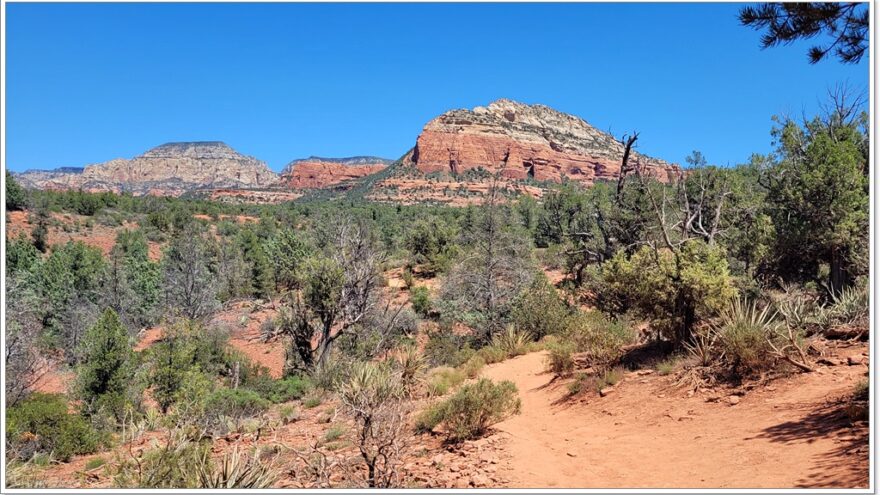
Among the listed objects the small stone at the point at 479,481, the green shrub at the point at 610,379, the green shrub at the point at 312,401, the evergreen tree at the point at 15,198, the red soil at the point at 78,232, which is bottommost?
the green shrub at the point at 312,401

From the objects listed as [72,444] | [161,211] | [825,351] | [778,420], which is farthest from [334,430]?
[161,211]

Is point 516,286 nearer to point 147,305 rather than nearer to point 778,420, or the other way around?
point 778,420

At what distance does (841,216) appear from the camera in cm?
1210

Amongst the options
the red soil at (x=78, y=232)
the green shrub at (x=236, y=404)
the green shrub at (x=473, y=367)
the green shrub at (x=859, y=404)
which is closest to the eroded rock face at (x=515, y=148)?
the red soil at (x=78, y=232)

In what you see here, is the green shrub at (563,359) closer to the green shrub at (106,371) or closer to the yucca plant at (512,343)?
the yucca plant at (512,343)

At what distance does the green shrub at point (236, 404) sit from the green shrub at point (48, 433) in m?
2.03

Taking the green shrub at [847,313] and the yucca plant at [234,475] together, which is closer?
the yucca plant at [234,475]

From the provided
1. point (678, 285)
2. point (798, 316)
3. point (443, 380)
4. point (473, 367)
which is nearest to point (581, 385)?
point (678, 285)

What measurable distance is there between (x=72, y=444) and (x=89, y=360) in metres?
6.65

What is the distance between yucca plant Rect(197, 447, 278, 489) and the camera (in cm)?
501

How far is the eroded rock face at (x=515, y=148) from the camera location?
144m

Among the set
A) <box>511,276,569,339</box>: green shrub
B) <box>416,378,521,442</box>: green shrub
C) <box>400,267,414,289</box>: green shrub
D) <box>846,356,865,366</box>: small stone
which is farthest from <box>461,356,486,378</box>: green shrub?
<box>400,267,414,289</box>: green shrub

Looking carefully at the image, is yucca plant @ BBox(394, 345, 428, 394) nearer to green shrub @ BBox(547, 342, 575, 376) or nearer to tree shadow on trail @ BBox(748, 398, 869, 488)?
green shrub @ BBox(547, 342, 575, 376)

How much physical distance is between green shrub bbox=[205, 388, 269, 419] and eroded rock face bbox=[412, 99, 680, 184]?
128764 millimetres
